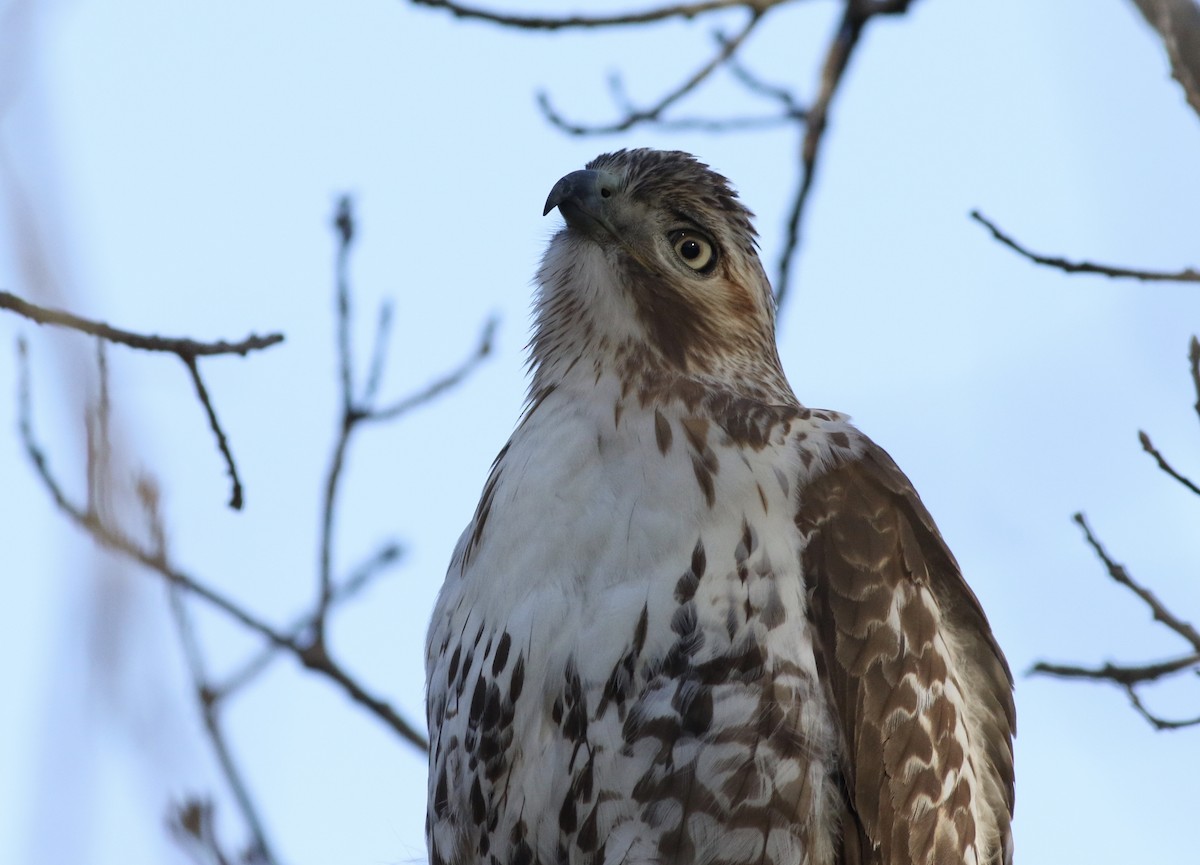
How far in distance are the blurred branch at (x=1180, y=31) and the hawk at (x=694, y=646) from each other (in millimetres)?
1301

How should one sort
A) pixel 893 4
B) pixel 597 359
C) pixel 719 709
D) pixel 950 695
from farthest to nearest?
pixel 893 4, pixel 597 359, pixel 950 695, pixel 719 709

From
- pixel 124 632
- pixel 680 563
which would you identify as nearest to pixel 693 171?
pixel 680 563

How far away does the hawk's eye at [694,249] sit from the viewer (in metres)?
4.66

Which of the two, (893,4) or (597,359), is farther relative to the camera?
(893,4)

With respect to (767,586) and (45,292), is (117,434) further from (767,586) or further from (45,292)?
(767,586)

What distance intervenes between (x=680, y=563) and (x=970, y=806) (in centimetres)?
107

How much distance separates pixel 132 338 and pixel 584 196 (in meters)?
1.67

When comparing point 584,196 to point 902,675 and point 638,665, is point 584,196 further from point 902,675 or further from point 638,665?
point 902,675

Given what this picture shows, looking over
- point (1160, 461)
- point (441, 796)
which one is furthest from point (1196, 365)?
point (441, 796)

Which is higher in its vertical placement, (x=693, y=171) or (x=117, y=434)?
(x=693, y=171)

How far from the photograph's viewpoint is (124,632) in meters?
2.33

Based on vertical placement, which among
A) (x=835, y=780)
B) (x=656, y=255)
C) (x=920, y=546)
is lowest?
(x=835, y=780)

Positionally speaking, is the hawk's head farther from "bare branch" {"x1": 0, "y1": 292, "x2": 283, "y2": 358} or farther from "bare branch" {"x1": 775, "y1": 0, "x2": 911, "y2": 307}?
"bare branch" {"x1": 0, "y1": 292, "x2": 283, "y2": 358}

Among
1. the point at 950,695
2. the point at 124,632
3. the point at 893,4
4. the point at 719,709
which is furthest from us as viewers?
the point at 893,4
